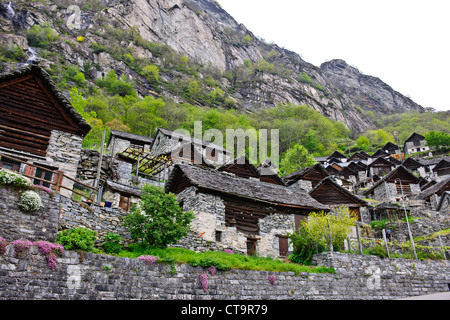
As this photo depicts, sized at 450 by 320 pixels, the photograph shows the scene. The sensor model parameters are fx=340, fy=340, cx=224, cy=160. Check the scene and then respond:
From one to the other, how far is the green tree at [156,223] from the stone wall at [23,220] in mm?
3630

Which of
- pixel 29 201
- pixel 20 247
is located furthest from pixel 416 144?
pixel 20 247

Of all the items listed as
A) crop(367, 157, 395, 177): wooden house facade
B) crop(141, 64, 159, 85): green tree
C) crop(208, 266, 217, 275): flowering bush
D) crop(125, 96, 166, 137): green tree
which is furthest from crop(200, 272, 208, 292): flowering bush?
crop(141, 64, 159, 85): green tree

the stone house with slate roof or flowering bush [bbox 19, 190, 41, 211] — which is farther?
the stone house with slate roof

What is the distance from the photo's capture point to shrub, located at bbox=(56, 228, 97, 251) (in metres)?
13.1

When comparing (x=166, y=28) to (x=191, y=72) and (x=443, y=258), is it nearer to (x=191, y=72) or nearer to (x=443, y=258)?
(x=191, y=72)

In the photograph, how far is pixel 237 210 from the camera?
24.0 m

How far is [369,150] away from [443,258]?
96.7 meters

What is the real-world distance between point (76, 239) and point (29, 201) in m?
2.56

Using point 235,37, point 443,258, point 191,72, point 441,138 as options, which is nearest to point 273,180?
point 443,258

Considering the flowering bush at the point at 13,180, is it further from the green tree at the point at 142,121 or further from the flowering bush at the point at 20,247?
the green tree at the point at 142,121

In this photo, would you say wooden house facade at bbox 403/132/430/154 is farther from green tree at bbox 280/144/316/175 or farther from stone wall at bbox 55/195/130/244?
stone wall at bbox 55/195/130/244

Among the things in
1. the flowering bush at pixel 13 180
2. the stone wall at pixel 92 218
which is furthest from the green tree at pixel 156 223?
the flowering bush at pixel 13 180

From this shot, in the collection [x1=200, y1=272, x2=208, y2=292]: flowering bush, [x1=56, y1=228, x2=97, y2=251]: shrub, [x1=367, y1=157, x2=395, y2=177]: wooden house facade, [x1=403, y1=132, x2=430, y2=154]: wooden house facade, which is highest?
[x1=403, y1=132, x2=430, y2=154]: wooden house facade

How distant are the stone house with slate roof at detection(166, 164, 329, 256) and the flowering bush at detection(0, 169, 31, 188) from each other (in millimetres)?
9985
